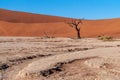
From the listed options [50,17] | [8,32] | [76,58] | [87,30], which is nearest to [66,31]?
[87,30]

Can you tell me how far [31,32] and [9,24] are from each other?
10.00m

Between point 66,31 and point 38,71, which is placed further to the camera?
point 66,31

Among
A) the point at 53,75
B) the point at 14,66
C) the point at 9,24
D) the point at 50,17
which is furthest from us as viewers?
the point at 50,17

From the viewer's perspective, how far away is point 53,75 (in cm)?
1611

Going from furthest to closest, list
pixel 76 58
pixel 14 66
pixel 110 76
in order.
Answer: pixel 76 58 < pixel 14 66 < pixel 110 76

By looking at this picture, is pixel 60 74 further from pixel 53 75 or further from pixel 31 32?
pixel 31 32

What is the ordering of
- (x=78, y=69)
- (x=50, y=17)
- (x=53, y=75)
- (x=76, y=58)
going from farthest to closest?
(x=50, y=17) < (x=76, y=58) < (x=78, y=69) < (x=53, y=75)

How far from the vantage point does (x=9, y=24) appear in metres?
102

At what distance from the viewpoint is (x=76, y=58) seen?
22156 millimetres

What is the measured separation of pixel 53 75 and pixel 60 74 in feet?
1.27

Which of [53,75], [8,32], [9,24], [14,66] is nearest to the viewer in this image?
[53,75]

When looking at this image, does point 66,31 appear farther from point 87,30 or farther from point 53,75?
point 53,75

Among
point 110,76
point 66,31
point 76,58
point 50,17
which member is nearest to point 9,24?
point 66,31

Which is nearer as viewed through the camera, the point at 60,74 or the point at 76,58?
the point at 60,74
